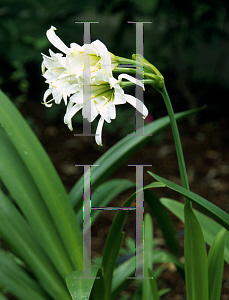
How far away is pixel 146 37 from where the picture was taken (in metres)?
3.05

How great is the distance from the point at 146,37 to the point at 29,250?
8.96 feet

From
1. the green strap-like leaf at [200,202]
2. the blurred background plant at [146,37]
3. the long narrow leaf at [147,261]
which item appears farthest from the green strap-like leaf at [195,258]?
the blurred background plant at [146,37]

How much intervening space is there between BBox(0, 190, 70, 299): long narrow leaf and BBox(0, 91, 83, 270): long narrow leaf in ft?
0.19

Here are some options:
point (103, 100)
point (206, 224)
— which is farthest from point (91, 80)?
point (206, 224)

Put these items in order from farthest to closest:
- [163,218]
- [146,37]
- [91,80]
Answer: [146,37], [163,218], [91,80]

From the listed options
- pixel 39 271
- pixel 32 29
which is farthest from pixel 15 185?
pixel 32 29

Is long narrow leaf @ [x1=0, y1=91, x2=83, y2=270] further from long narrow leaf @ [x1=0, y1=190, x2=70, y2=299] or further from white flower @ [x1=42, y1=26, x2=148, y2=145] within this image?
white flower @ [x1=42, y1=26, x2=148, y2=145]

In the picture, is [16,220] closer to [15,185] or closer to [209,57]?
[15,185]

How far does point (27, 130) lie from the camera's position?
724 mm

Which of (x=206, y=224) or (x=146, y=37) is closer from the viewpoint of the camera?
(x=206, y=224)

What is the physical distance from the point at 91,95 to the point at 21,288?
46 centimetres

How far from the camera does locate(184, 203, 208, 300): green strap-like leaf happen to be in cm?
60

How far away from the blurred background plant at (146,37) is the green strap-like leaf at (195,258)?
1.48 metres

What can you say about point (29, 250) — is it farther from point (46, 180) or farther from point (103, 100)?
point (103, 100)
